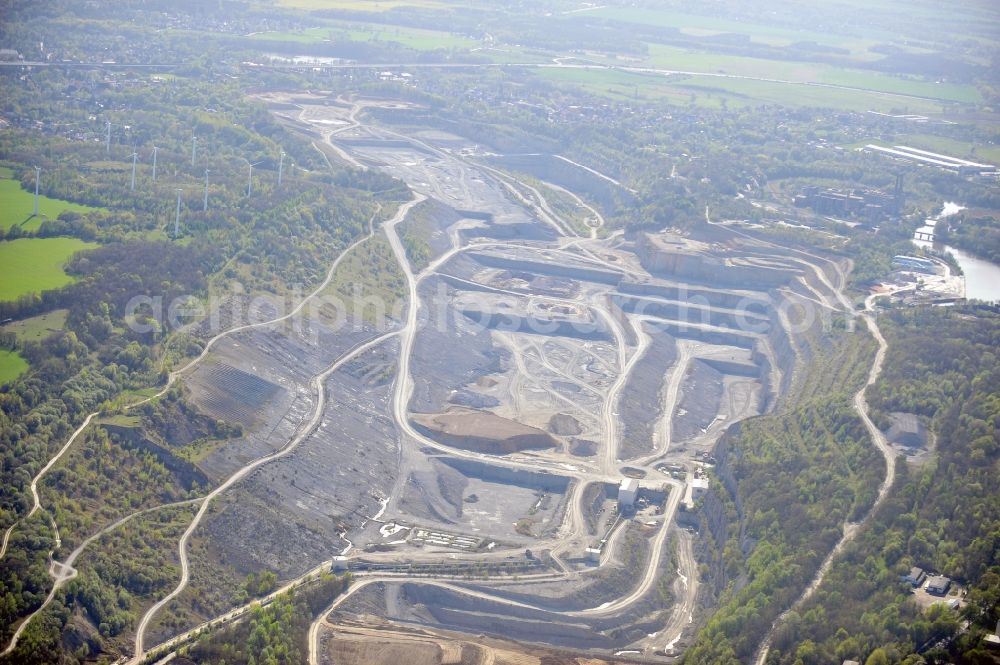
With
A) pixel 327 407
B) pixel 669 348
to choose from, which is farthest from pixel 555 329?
pixel 327 407

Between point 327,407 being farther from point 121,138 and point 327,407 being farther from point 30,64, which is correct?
point 30,64

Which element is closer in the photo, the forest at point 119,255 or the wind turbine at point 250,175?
the forest at point 119,255

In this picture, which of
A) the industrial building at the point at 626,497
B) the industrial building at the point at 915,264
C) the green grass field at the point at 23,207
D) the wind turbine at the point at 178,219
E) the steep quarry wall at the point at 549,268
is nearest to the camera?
the industrial building at the point at 626,497

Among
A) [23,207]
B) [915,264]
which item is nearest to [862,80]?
[915,264]

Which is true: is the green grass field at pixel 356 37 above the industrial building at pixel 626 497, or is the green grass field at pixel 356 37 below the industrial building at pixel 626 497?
above

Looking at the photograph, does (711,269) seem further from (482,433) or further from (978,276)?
(482,433)

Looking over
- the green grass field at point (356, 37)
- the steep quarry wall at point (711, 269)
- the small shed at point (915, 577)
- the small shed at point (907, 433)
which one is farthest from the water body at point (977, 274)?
the green grass field at point (356, 37)

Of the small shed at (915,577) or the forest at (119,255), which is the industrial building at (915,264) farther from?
the small shed at (915,577)
